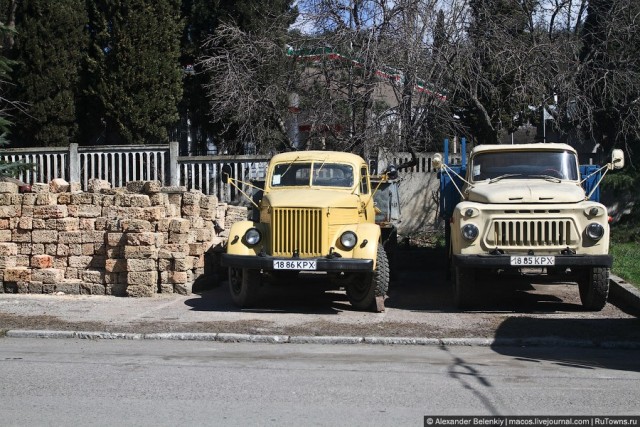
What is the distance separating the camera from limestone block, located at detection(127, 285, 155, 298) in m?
12.4

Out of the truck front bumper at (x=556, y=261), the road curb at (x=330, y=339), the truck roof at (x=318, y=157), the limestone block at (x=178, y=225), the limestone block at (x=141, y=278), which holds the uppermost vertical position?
the truck roof at (x=318, y=157)

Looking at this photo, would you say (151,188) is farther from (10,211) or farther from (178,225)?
(10,211)

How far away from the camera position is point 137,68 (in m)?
18.6

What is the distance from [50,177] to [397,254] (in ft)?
28.4

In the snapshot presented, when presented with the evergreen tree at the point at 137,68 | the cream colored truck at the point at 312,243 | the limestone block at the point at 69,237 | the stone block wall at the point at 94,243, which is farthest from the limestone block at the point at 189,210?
the evergreen tree at the point at 137,68

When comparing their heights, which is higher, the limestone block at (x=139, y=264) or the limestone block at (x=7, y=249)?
the limestone block at (x=7, y=249)

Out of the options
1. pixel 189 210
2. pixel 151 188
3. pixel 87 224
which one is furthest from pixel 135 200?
pixel 189 210

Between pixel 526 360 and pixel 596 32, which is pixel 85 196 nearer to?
pixel 526 360

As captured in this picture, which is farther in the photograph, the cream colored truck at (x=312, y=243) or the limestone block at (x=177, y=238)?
the limestone block at (x=177, y=238)

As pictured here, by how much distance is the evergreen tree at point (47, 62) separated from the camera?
18750mm

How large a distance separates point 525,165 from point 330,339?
4.87 metres

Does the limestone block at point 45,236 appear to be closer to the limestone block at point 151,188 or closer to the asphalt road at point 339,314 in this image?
the asphalt road at point 339,314

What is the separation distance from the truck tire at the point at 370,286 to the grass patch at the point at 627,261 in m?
4.20

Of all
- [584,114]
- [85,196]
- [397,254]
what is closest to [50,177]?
[85,196]
